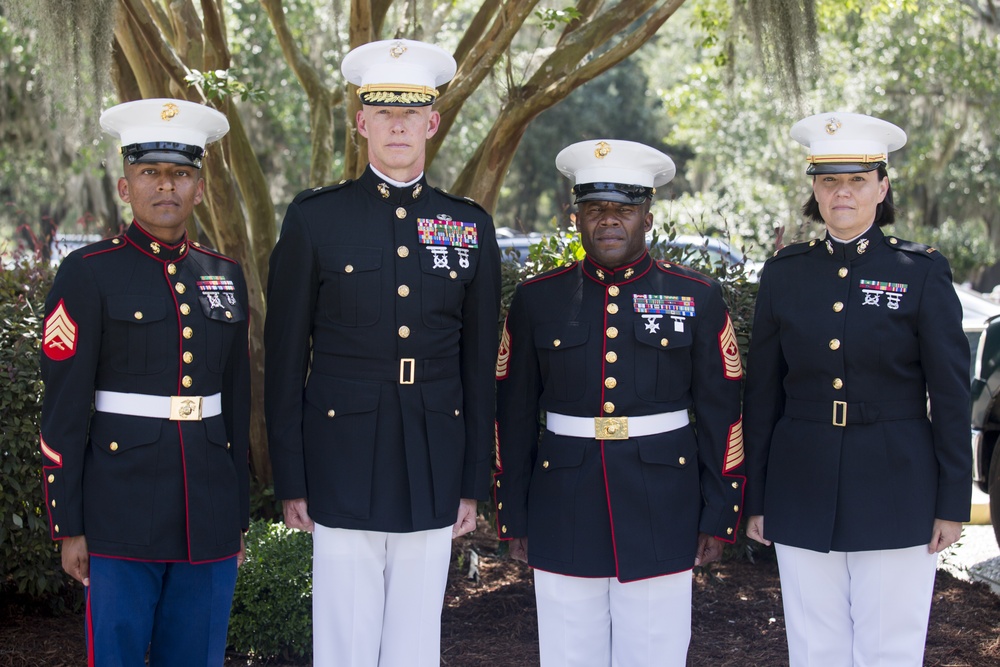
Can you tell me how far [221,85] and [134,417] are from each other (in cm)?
195

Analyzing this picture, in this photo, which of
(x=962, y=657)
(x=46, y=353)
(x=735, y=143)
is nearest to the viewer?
(x=46, y=353)

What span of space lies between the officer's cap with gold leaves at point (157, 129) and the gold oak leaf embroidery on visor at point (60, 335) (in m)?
0.48

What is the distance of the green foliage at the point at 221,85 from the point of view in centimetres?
443

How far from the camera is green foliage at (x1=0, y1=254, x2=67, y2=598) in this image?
13.4 ft

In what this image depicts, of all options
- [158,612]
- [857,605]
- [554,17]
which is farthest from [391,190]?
[554,17]

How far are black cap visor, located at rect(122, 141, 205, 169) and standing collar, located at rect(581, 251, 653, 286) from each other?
1234mm

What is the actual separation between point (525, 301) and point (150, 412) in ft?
3.89

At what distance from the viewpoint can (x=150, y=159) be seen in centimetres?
307

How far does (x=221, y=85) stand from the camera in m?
4.52

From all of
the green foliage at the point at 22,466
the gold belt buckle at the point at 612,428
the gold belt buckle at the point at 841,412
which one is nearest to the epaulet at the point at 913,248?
the gold belt buckle at the point at 841,412

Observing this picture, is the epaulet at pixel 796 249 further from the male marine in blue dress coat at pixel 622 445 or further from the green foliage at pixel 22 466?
the green foliage at pixel 22 466

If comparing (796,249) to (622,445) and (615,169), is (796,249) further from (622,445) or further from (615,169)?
(622,445)

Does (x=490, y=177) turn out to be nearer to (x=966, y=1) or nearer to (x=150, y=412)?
(x=150, y=412)

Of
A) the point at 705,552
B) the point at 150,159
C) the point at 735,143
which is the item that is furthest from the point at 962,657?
the point at 735,143
